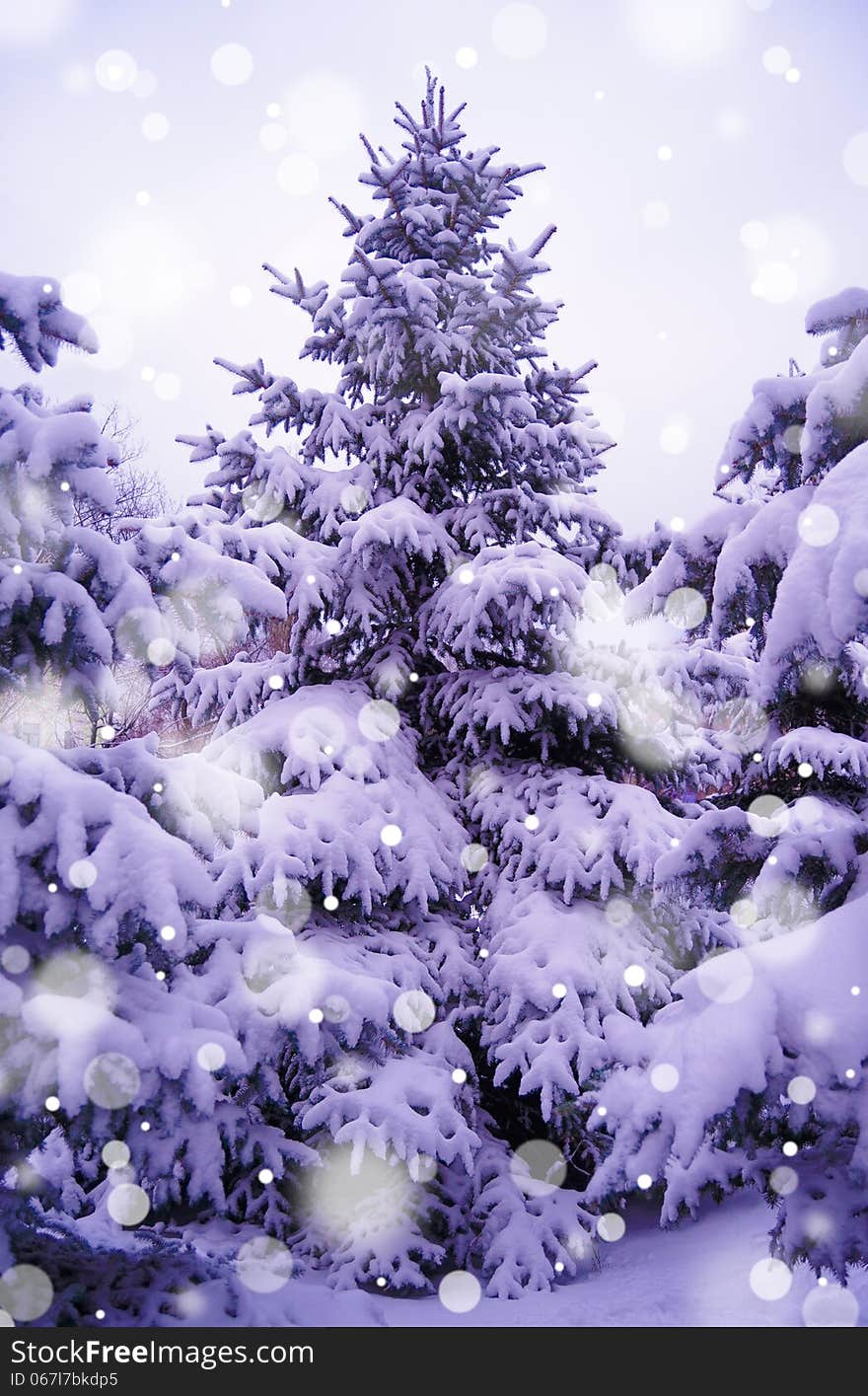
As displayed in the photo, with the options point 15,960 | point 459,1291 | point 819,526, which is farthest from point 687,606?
point 459,1291

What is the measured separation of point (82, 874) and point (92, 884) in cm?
5

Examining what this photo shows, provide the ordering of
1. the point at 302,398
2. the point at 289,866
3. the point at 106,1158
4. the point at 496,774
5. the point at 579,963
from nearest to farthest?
1. the point at 106,1158
2. the point at 289,866
3. the point at 579,963
4. the point at 496,774
5. the point at 302,398

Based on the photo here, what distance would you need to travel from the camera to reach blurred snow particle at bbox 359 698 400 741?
266 inches

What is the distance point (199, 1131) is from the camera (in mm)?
3135

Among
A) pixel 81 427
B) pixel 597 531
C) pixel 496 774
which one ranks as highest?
pixel 81 427

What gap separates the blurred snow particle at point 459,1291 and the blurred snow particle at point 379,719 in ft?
13.2

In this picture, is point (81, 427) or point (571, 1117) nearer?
point (81, 427)

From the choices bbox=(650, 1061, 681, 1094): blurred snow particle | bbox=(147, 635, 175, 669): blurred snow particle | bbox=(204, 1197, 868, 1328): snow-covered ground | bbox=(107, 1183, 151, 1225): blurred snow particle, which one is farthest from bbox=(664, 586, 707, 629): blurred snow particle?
bbox=(107, 1183, 151, 1225): blurred snow particle

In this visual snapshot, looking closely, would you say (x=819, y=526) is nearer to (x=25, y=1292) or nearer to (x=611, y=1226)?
(x=25, y=1292)

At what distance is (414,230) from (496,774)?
18.7 ft

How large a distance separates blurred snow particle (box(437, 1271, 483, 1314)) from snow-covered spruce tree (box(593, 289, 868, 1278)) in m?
2.68

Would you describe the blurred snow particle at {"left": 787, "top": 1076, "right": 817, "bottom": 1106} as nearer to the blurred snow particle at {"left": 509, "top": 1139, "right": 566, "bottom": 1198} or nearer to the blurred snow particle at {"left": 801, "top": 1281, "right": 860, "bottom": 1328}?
the blurred snow particle at {"left": 801, "top": 1281, "right": 860, "bottom": 1328}
